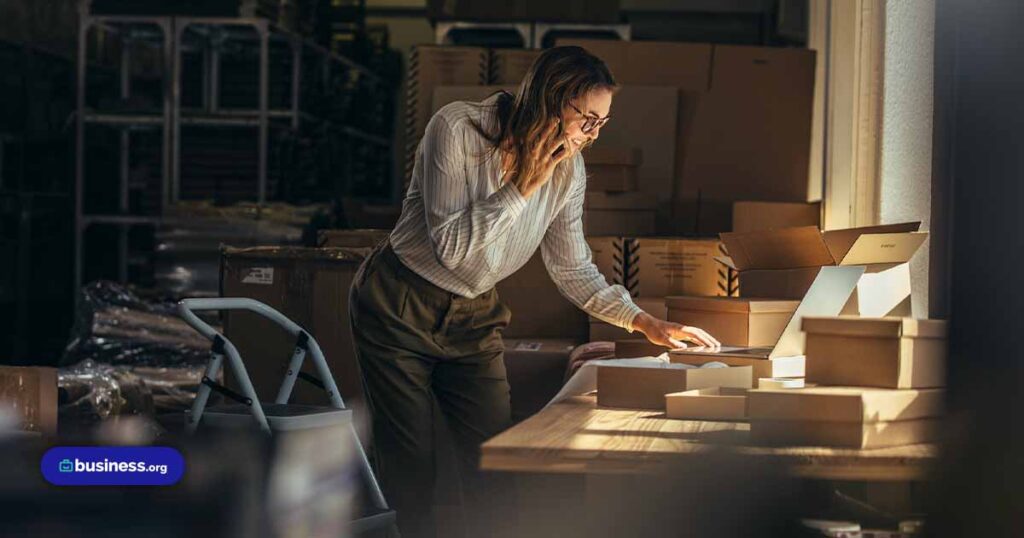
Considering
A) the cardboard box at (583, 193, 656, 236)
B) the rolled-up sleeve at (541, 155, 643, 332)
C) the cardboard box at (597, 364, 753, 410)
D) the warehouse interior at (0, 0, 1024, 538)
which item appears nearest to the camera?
the warehouse interior at (0, 0, 1024, 538)

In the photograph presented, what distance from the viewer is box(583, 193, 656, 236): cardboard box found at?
16.0 ft

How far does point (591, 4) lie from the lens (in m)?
7.02

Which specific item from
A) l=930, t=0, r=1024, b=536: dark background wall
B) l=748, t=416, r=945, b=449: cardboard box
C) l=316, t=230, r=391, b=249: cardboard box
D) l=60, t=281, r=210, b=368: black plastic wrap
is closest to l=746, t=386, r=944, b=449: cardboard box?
l=748, t=416, r=945, b=449: cardboard box

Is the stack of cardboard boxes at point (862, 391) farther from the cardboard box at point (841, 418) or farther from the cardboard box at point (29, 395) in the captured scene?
the cardboard box at point (29, 395)

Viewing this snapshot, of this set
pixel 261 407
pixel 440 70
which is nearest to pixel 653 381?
pixel 261 407

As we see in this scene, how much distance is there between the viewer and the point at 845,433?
212cm

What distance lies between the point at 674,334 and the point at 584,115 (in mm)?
578

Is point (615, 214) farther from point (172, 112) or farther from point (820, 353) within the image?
point (172, 112)

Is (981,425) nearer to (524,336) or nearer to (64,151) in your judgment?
(524,336)

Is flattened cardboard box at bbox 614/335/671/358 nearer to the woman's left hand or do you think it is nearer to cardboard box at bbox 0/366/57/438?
the woman's left hand

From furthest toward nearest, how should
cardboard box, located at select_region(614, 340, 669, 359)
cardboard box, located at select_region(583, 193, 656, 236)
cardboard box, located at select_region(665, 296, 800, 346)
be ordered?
cardboard box, located at select_region(583, 193, 656, 236) < cardboard box, located at select_region(614, 340, 669, 359) < cardboard box, located at select_region(665, 296, 800, 346)

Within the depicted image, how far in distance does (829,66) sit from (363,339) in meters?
2.52

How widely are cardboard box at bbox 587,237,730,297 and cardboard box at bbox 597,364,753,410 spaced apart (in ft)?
6.71

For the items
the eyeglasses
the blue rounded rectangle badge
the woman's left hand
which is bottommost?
the blue rounded rectangle badge
